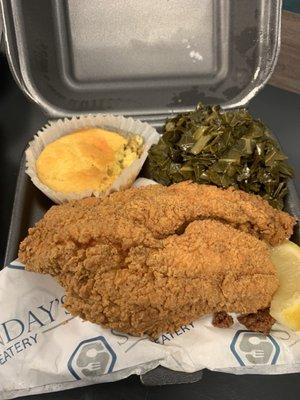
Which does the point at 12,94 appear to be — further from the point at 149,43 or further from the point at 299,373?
the point at 299,373

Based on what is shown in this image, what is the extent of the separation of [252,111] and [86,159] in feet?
2.82

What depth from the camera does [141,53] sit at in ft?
6.00

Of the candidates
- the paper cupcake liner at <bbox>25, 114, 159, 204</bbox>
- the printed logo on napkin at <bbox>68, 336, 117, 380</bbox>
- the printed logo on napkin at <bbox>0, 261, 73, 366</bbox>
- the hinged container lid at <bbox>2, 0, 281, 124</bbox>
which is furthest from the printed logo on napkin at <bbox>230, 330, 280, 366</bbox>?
the hinged container lid at <bbox>2, 0, 281, 124</bbox>

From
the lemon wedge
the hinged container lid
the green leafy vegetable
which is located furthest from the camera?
the hinged container lid

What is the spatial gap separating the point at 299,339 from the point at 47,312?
61cm

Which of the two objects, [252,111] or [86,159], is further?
[252,111]

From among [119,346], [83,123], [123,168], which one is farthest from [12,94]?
[119,346]

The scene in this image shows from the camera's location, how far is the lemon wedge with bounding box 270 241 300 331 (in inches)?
45.9

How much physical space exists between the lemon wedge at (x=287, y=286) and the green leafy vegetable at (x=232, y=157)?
0.24 metres

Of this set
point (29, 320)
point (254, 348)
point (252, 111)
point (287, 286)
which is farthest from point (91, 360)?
point (252, 111)

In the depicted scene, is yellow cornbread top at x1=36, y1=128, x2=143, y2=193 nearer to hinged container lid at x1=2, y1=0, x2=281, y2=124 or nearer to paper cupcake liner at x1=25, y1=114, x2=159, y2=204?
paper cupcake liner at x1=25, y1=114, x2=159, y2=204

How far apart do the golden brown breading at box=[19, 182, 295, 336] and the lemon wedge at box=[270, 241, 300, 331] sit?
3 cm

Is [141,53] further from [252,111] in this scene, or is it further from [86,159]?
[252,111]

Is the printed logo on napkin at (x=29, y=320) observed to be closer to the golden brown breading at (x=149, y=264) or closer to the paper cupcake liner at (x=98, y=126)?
the golden brown breading at (x=149, y=264)
